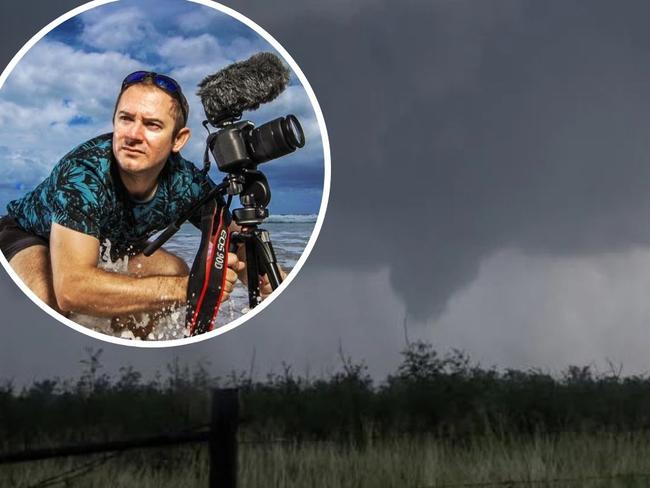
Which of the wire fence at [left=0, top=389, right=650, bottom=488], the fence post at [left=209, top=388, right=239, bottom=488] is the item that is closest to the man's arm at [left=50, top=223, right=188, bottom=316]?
the wire fence at [left=0, top=389, right=650, bottom=488]

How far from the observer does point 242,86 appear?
6391mm

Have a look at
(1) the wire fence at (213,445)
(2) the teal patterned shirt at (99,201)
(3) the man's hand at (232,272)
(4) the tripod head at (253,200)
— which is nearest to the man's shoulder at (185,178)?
(2) the teal patterned shirt at (99,201)

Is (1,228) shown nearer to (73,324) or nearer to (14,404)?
(73,324)

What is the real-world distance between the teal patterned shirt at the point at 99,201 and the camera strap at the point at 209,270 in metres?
0.16

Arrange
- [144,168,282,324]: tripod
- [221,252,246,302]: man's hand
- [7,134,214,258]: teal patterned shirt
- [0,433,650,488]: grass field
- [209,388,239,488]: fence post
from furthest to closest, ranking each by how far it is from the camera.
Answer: [0,433,650,488]: grass field, [221,252,246,302]: man's hand, [144,168,282,324]: tripod, [7,134,214,258]: teal patterned shirt, [209,388,239,488]: fence post

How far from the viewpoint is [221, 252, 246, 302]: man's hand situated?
21.3ft

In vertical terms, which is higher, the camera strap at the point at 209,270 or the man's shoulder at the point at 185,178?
the man's shoulder at the point at 185,178

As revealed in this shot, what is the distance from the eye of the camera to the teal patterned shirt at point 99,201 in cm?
617

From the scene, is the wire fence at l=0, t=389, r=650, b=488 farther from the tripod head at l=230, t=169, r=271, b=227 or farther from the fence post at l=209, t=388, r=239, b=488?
the tripod head at l=230, t=169, r=271, b=227

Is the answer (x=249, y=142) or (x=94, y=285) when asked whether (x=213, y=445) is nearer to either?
(x=94, y=285)

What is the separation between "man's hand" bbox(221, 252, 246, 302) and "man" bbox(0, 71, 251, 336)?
→ 292 mm

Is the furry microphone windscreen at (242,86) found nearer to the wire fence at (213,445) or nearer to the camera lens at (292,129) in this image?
the camera lens at (292,129)

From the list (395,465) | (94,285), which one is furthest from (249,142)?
(395,465)

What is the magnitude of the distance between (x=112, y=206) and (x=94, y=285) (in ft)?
1.33
